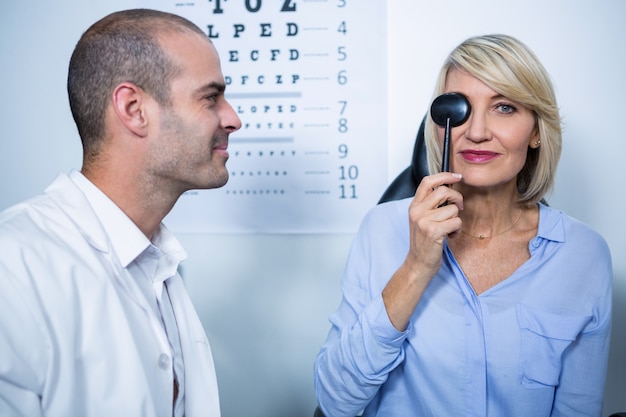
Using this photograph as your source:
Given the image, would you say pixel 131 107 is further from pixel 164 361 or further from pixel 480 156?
pixel 480 156

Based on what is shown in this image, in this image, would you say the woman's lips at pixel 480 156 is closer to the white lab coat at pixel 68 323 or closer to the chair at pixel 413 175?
the chair at pixel 413 175

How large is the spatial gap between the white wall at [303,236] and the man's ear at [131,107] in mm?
758

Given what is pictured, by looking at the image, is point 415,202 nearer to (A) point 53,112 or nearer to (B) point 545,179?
(B) point 545,179

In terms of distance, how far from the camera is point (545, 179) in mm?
1037

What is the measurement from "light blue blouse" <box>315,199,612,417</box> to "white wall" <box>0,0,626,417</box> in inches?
22.4

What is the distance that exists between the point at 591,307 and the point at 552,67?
29.8 inches

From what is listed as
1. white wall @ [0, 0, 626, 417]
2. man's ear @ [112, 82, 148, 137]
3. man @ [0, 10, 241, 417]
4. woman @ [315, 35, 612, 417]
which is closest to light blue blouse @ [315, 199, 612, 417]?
woman @ [315, 35, 612, 417]

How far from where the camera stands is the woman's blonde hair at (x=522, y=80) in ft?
3.03

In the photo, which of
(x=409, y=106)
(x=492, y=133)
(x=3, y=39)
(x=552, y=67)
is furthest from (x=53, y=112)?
(x=552, y=67)

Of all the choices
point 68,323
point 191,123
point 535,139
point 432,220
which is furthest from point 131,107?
point 535,139

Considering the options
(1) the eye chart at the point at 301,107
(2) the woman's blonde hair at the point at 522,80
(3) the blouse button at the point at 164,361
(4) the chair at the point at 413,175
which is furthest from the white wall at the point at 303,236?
(3) the blouse button at the point at 164,361

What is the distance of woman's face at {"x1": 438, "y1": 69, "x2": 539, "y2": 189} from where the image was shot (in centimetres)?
94

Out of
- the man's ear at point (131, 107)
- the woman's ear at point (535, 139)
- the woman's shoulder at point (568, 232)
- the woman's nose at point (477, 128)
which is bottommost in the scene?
the woman's shoulder at point (568, 232)

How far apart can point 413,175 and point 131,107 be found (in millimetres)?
604
